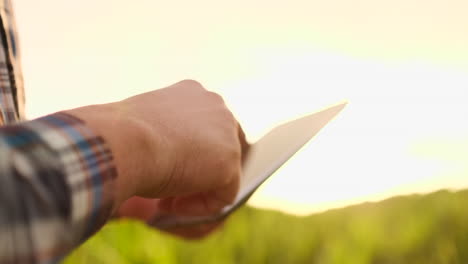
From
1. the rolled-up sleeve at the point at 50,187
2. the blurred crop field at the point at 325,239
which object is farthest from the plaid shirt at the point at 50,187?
the blurred crop field at the point at 325,239

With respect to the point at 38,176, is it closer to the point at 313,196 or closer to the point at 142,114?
the point at 142,114

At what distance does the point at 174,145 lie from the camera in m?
0.36

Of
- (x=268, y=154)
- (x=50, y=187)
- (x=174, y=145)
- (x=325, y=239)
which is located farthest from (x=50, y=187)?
(x=325, y=239)

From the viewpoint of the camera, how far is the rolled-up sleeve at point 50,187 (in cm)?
23

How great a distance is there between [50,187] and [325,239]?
97 centimetres

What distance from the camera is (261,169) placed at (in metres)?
0.41

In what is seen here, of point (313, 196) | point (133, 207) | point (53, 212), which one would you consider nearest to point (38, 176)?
point (53, 212)

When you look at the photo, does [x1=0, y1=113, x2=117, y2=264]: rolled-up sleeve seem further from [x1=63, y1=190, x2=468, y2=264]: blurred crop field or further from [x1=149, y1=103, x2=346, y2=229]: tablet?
[x1=63, y1=190, x2=468, y2=264]: blurred crop field

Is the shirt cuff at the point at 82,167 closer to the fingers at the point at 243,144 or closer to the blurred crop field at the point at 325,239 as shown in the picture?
the fingers at the point at 243,144

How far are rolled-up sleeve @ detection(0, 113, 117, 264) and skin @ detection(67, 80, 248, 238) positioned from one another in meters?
A: 0.02

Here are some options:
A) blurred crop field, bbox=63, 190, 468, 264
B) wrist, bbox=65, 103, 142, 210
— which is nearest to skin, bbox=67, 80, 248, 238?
wrist, bbox=65, 103, 142, 210

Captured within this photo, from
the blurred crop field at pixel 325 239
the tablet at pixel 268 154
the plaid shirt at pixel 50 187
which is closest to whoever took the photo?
the plaid shirt at pixel 50 187

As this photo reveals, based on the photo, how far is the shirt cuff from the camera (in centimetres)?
26

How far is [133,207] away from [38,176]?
279 millimetres
